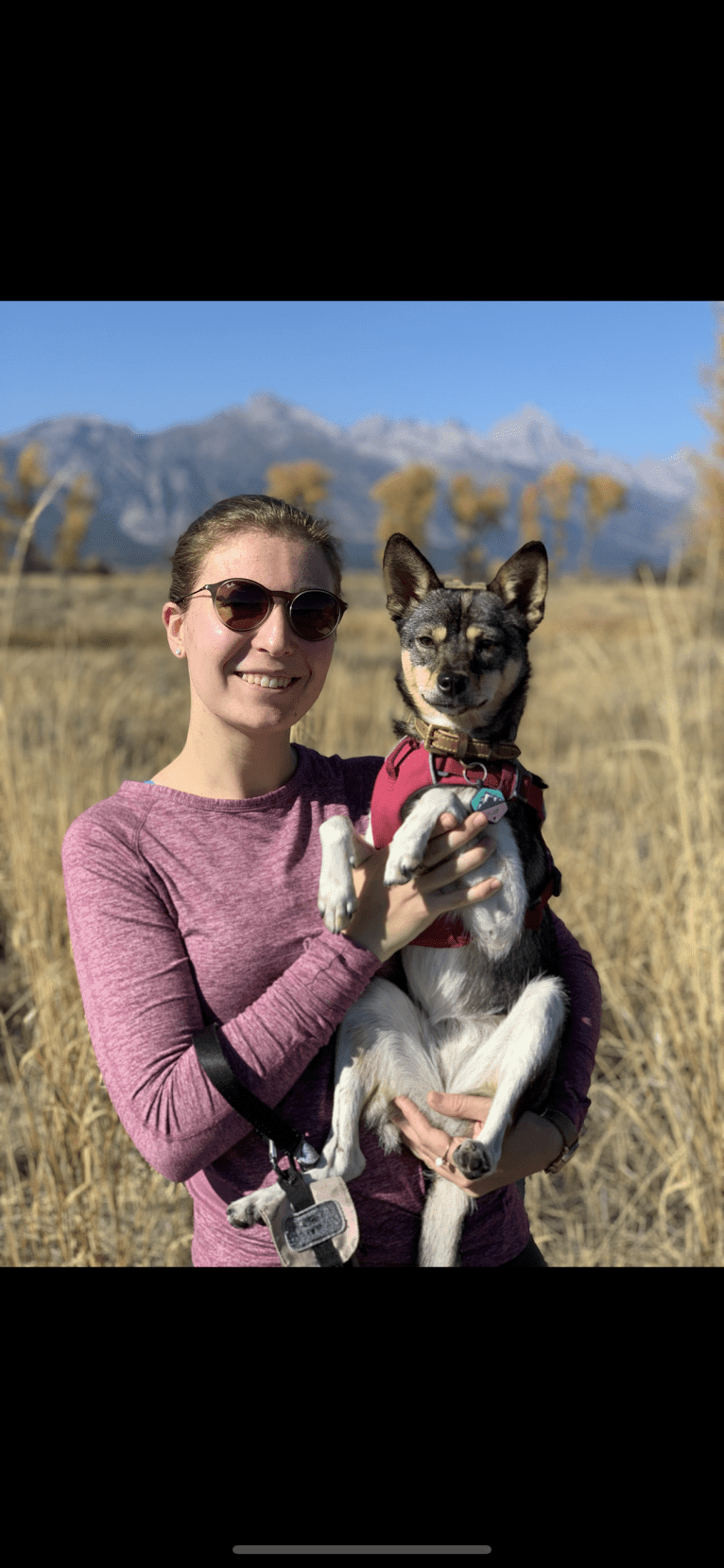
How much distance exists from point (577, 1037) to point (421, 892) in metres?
0.67

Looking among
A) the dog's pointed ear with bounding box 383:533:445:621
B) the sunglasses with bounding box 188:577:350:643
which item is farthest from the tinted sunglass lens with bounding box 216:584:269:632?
the dog's pointed ear with bounding box 383:533:445:621

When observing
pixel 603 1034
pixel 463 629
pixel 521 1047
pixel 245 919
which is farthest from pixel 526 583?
pixel 603 1034

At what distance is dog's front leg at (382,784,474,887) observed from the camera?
5.89 ft

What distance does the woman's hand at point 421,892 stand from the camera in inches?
72.1

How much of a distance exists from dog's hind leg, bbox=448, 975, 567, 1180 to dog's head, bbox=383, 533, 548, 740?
0.60 meters

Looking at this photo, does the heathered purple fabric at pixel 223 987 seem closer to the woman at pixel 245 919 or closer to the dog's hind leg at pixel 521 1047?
the woman at pixel 245 919

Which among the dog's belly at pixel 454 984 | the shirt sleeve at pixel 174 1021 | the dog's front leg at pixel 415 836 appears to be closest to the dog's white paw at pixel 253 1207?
the shirt sleeve at pixel 174 1021

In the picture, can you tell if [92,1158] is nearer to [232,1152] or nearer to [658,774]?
[232,1152]

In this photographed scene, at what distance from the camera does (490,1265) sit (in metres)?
2.11

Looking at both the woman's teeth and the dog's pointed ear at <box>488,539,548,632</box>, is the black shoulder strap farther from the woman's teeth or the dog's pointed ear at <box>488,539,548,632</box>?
the dog's pointed ear at <box>488,539,548,632</box>

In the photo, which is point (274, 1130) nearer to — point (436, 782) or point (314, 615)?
point (436, 782)

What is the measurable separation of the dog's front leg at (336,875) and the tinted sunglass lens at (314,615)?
0.36 metres

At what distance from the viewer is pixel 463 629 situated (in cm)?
192
